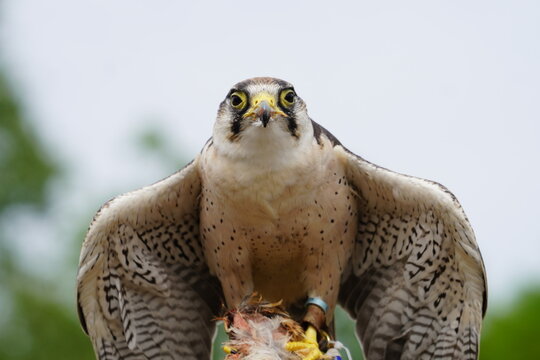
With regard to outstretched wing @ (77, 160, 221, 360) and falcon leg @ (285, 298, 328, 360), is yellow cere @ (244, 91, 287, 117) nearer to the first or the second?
outstretched wing @ (77, 160, 221, 360)

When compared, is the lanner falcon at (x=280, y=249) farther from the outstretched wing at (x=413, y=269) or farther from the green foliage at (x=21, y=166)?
the green foliage at (x=21, y=166)

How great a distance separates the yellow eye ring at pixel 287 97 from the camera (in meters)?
5.25

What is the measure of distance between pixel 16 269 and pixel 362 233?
50.2ft

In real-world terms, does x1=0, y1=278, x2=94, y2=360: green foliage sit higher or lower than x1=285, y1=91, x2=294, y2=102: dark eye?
lower

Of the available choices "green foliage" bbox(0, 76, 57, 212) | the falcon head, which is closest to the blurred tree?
"green foliage" bbox(0, 76, 57, 212)

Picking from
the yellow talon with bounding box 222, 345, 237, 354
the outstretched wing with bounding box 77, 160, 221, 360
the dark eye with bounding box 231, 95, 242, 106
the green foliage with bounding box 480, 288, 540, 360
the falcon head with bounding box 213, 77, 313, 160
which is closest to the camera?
the yellow talon with bounding box 222, 345, 237, 354

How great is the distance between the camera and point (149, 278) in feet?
19.3

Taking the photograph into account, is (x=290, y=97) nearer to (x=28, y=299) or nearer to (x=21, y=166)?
(x=28, y=299)

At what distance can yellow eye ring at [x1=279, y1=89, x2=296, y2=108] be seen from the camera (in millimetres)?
5246

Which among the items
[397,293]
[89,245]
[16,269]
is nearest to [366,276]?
[397,293]

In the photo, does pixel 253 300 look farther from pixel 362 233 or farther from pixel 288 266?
pixel 362 233

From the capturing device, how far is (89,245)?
564 centimetres

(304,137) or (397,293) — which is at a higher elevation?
(304,137)

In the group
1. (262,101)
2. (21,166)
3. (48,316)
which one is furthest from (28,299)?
(262,101)
